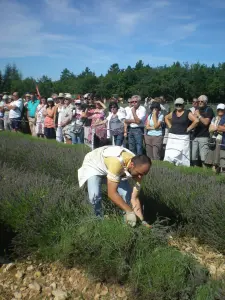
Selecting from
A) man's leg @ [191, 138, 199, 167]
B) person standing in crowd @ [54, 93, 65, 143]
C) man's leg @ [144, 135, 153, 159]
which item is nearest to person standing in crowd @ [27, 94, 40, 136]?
person standing in crowd @ [54, 93, 65, 143]

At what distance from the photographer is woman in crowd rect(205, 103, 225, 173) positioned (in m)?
7.25

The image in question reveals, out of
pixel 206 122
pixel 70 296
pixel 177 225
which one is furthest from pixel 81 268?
pixel 206 122

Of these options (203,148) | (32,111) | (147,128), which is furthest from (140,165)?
(32,111)

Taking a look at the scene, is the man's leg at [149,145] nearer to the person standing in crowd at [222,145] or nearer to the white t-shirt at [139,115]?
the white t-shirt at [139,115]

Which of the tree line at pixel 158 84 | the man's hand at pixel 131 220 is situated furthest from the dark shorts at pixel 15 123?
the tree line at pixel 158 84

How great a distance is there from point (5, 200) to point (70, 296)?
139 centimetres

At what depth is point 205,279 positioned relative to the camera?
296 cm

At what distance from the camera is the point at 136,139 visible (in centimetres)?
887

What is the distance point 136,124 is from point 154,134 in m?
0.55

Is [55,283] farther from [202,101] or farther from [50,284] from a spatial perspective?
[202,101]

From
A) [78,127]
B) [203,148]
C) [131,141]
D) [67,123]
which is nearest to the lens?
[203,148]

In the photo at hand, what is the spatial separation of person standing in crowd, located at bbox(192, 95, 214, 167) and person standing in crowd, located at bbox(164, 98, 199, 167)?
5.7 inches

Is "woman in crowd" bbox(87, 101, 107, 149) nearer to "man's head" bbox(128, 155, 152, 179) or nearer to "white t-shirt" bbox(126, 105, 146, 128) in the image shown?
"white t-shirt" bbox(126, 105, 146, 128)

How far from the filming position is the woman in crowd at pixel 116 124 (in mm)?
9289
